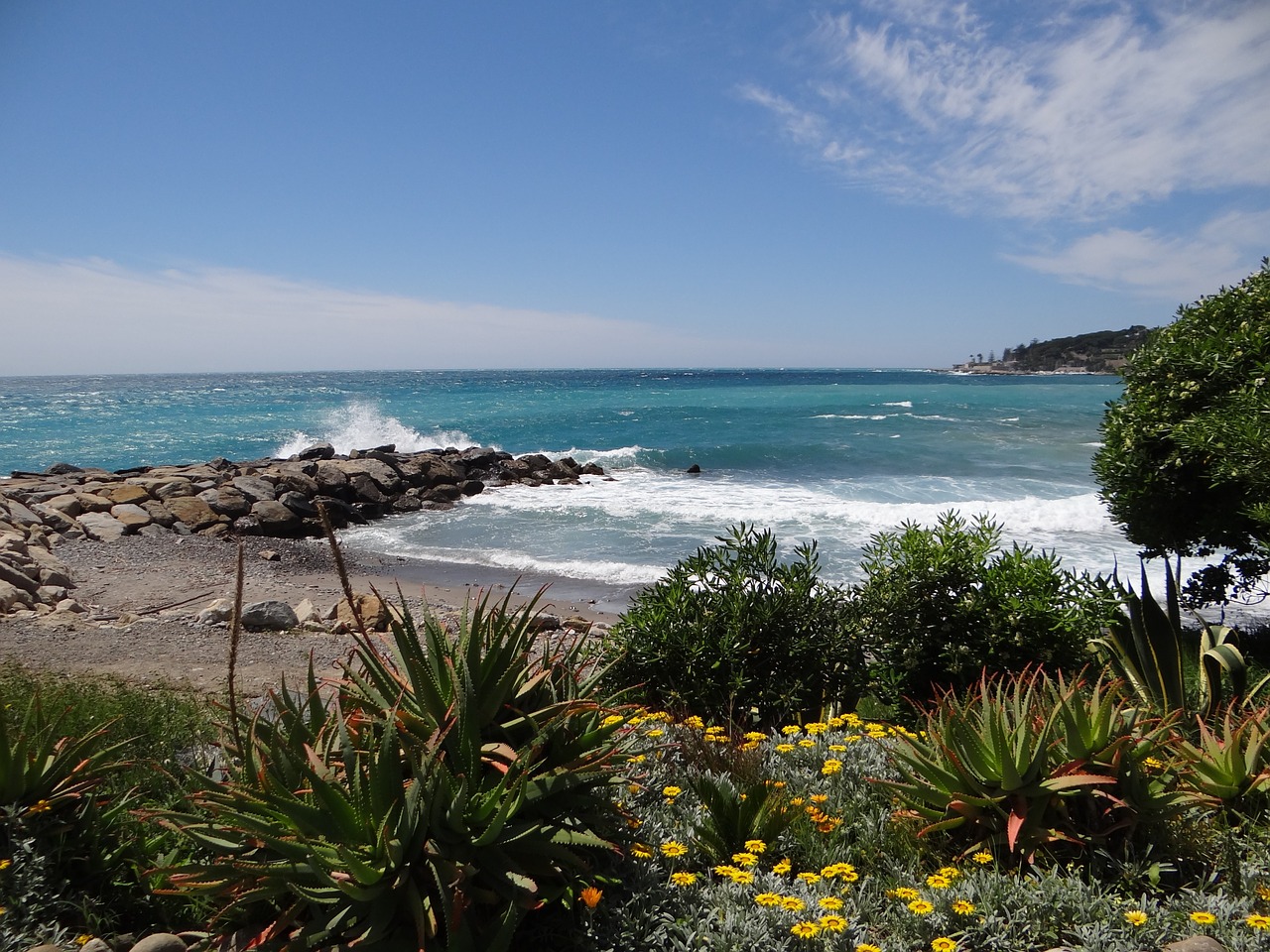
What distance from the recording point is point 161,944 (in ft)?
9.00

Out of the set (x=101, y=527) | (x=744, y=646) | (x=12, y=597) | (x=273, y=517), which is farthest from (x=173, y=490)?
(x=744, y=646)

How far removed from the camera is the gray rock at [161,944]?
8.95ft

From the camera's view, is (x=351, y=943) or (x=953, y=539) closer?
(x=351, y=943)

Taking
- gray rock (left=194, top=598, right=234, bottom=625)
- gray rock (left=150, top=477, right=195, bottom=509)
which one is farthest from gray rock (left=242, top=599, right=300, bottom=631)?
gray rock (left=150, top=477, right=195, bottom=509)

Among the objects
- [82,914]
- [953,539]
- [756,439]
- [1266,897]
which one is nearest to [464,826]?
[82,914]

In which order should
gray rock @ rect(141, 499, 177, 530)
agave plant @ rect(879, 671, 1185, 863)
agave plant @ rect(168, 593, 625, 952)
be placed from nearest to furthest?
agave plant @ rect(168, 593, 625, 952) → agave plant @ rect(879, 671, 1185, 863) → gray rock @ rect(141, 499, 177, 530)

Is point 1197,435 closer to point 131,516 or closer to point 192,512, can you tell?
point 131,516

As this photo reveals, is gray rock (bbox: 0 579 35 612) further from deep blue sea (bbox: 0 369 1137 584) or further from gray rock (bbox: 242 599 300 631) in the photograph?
deep blue sea (bbox: 0 369 1137 584)

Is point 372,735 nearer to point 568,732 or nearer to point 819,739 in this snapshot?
point 568,732

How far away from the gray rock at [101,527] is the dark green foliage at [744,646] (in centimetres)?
1532

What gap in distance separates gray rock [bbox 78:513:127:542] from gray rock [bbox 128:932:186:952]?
16.1 m

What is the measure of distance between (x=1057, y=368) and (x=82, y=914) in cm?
16853

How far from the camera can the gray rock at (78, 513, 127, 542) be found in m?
16.2

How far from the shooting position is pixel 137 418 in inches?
2197
